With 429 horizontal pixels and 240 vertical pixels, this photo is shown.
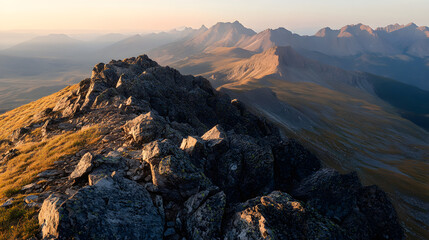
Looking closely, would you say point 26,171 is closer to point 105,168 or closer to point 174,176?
point 105,168

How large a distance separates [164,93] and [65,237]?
1304 inches

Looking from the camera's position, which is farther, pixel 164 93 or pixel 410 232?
pixel 410 232

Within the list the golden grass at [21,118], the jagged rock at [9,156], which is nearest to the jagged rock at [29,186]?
the jagged rock at [9,156]

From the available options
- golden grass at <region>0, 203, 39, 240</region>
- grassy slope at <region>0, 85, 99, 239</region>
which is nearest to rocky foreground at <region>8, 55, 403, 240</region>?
golden grass at <region>0, 203, 39, 240</region>

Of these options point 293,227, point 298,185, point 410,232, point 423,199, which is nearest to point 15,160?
point 293,227

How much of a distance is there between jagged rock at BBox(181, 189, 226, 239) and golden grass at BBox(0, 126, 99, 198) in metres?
12.6

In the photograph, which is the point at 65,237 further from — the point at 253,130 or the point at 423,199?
the point at 423,199

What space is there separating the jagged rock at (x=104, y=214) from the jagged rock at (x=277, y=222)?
4.43 metres

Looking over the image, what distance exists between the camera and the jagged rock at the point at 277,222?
11.5 m

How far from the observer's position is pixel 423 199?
74250 millimetres

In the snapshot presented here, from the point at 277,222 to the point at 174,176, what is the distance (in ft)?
22.1

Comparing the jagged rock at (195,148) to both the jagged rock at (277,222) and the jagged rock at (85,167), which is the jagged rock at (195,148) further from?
the jagged rock at (85,167)

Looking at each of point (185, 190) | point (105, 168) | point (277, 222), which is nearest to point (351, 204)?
point (277, 222)

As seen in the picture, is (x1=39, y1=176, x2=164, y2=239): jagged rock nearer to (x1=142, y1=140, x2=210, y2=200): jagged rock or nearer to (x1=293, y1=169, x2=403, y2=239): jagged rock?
(x1=142, y1=140, x2=210, y2=200): jagged rock
